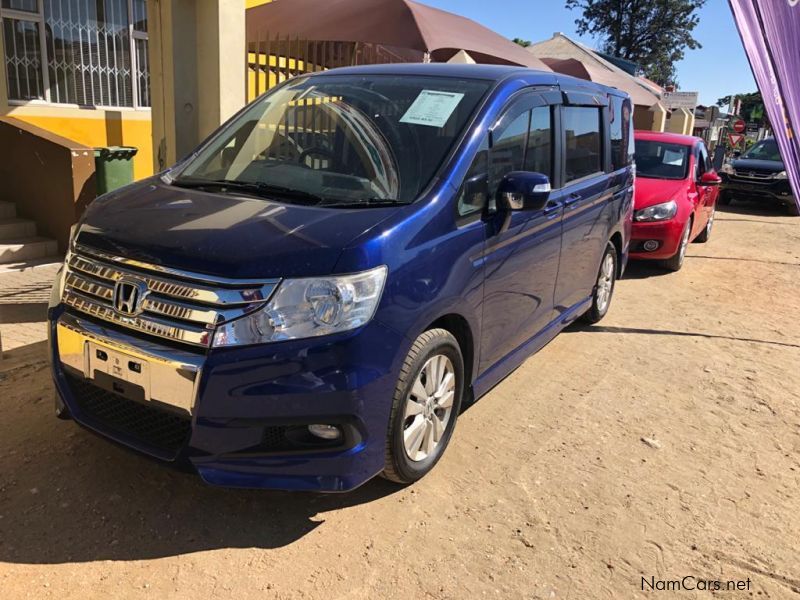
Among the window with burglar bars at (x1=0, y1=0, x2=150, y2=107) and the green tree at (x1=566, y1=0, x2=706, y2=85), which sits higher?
the green tree at (x1=566, y1=0, x2=706, y2=85)

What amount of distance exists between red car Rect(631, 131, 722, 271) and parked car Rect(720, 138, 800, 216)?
6.08 metres

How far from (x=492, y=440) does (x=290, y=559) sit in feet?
4.85

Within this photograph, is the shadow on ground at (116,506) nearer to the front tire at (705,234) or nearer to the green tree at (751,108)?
the front tire at (705,234)

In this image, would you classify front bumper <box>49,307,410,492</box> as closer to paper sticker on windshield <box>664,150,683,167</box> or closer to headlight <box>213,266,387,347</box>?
headlight <box>213,266,387,347</box>

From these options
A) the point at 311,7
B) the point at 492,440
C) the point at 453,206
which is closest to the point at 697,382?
the point at 492,440

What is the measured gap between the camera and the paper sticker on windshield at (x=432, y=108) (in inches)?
136

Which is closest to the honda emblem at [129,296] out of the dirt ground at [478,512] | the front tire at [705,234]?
the dirt ground at [478,512]

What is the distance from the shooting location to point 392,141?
3.41 m

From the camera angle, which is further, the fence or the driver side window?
the fence

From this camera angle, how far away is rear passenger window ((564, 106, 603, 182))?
4.41 metres

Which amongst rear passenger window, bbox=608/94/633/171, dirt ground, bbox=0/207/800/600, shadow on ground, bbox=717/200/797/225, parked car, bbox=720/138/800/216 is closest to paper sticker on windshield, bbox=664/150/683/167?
rear passenger window, bbox=608/94/633/171

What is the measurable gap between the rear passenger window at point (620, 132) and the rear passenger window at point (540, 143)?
4.70 ft

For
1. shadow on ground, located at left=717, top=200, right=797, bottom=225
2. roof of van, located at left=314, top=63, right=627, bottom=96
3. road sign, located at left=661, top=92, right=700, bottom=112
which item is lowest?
shadow on ground, located at left=717, top=200, right=797, bottom=225

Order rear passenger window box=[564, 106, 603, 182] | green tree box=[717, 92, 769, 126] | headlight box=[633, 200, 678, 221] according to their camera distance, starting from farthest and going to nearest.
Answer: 1. green tree box=[717, 92, 769, 126]
2. headlight box=[633, 200, 678, 221]
3. rear passenger window box=[564, 106, 603, 182]
